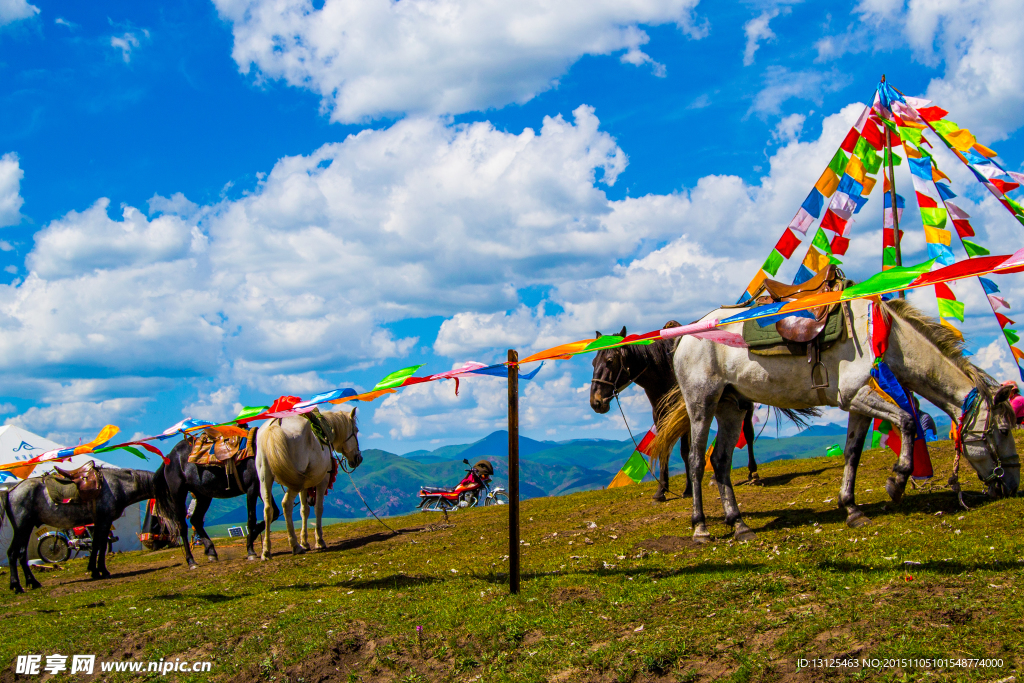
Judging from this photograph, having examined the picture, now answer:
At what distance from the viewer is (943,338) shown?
926 cm

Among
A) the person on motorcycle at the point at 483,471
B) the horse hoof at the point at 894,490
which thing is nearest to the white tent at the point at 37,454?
the person on motorcycle at the point at 483,471

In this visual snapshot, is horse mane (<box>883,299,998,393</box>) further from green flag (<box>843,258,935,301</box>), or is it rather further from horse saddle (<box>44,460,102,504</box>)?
horse saddle (<box>44,460,102,504</box>)

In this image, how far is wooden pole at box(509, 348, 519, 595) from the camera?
26.5 feet

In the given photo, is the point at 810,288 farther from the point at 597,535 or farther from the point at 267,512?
the point at 267,512

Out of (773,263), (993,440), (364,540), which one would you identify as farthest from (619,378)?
(364,540)

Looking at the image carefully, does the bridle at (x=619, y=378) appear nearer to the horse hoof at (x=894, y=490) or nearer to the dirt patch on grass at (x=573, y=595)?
the horse hoof at (x=894, y=490)

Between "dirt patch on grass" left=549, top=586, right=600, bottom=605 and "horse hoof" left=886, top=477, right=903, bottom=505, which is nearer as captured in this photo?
"dirt patch on grass" left=549, top=586, right=600, bottom=605

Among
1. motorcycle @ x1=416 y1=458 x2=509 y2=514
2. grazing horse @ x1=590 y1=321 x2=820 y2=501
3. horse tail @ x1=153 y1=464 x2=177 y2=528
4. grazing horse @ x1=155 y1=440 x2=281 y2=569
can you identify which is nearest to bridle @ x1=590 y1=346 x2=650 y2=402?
grazing horse @ x1=590 y1=321 x2=820 y2=501

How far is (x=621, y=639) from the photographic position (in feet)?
20.7

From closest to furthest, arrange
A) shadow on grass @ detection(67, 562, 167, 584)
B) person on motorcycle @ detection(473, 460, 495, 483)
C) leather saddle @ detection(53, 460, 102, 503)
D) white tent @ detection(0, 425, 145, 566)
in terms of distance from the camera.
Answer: shadow on grass @ detection(67, 562, 167, 584)
leather saddle @ detection(53, 460, 102, 503)
white tent @ detection(0, 425, 145, 566)
person on motorcycle @ detection(473, 460, 495, 483)

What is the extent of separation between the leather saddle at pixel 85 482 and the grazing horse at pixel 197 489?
135cm

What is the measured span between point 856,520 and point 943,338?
286 centimetres

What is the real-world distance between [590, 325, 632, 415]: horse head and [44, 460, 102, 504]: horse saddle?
40.8 feet

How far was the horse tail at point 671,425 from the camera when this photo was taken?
1310 centimetres
